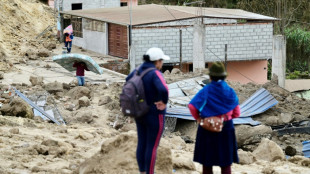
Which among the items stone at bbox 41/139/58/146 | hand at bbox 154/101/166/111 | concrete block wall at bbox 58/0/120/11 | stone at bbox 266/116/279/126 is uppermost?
concrete block wall at bbox 58/0/120/11

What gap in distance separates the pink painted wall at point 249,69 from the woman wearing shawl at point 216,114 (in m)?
22.1

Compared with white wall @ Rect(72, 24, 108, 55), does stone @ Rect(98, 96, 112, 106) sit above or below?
below

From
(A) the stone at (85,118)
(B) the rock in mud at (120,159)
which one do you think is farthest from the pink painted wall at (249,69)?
(B) the rock in mud at (120,159)

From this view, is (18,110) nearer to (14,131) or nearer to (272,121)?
(14,131)

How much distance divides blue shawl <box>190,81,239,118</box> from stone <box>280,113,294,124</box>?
957cm

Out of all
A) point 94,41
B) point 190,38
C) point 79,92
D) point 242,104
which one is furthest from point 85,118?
Result: point 94,41

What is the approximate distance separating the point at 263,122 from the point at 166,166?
8602mm

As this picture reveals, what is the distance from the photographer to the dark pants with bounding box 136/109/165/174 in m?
6.13

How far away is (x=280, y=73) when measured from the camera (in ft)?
69.2

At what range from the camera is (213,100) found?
6.05 m

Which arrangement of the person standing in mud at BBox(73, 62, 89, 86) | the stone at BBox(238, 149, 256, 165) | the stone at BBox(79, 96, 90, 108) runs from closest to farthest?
the stone at BBox(238, 149, 256, 165) < the stone at BBox(79, 96, 90, 108) < the person standing in mud at BBox(73, 62, 89, 86)

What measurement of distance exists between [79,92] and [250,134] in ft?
18.0

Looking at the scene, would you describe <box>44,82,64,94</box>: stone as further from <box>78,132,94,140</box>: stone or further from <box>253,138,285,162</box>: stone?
<box>253,138,285,162</box>: stone

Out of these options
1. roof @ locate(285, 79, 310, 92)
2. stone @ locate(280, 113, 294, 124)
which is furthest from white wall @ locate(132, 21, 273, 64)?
stone @ locate(280, 113, 294, 124)
